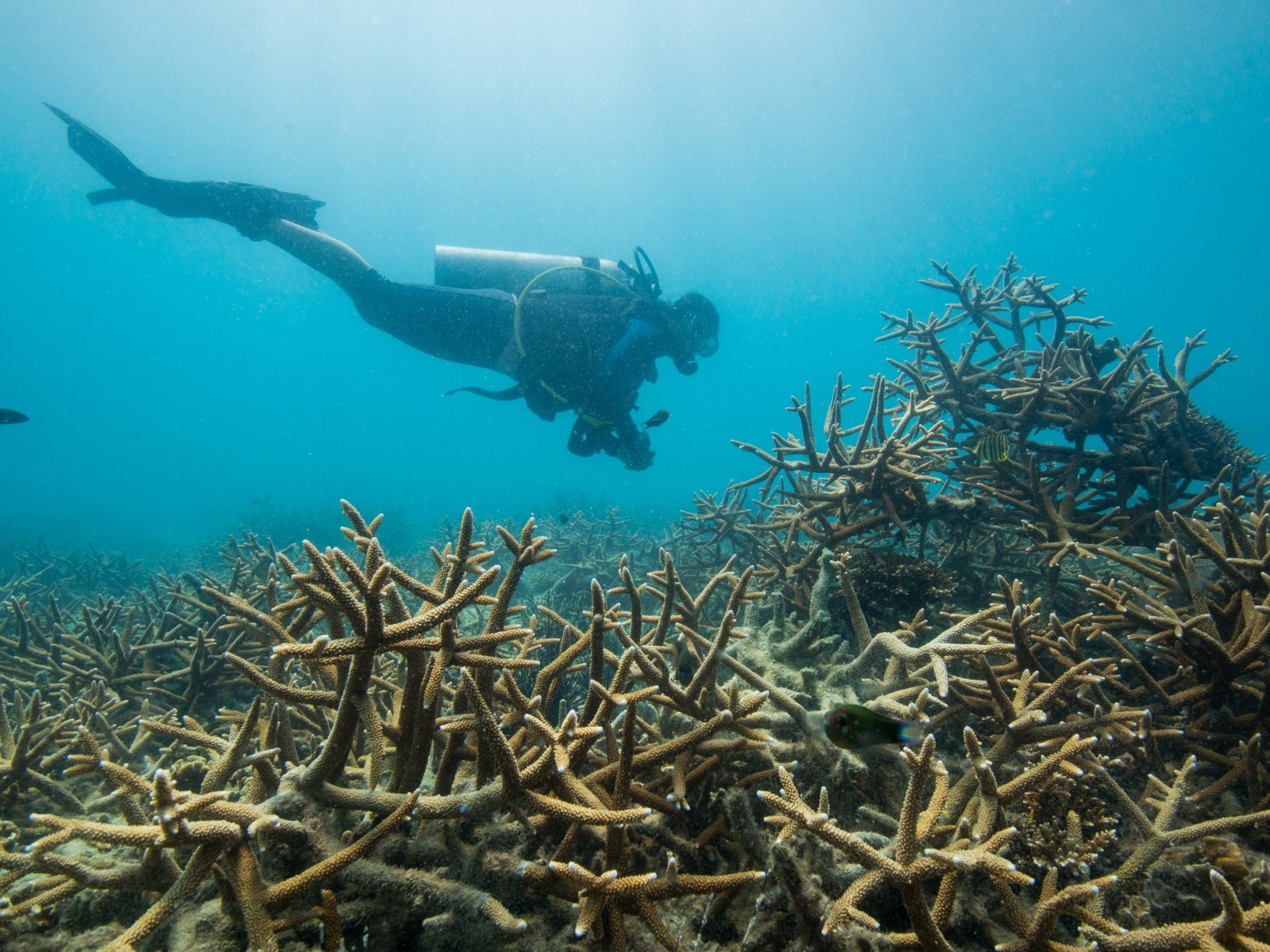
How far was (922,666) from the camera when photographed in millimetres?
2373

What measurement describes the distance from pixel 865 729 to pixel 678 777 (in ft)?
2.20

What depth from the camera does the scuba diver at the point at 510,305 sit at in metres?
8.35

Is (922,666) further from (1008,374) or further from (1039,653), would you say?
(1008,374)

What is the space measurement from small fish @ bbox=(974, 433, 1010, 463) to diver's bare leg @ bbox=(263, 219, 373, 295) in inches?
362

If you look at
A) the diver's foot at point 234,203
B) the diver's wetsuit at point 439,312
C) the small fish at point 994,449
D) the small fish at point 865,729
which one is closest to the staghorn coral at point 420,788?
the small fish at point 865,729

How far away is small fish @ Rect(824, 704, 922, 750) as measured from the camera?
1.76 m

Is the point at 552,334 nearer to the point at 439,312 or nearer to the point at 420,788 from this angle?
the point at 439,312

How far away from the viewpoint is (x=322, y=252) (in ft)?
29.2

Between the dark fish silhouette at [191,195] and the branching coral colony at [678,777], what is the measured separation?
8382mm

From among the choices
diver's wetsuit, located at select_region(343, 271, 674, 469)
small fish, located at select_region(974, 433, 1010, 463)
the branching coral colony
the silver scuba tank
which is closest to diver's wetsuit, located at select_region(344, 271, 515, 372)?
diver's wetsuit, located at select_region(343, 271, 674, 469)

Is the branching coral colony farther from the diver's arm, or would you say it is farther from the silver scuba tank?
the silver scuba tank

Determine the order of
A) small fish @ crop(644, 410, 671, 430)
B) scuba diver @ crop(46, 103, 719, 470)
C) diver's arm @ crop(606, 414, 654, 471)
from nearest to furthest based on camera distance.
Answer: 1. small fish @ crop(644, 410, 671, 430)
2. diver's arm @ crop(606, 414, 654, 471)
3. scuba diver @ crop(46, 103, 719, 470)

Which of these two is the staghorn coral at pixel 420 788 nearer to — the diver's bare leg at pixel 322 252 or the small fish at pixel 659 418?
the small fish at pixel 659 418

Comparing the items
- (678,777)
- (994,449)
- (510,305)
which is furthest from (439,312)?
(678,777)
